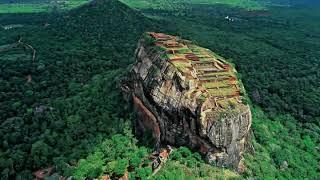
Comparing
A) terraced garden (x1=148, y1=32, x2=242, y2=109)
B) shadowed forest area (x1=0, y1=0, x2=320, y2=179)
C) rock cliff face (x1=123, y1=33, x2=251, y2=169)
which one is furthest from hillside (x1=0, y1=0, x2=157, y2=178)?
terraced garden (x1=148, y1=32, x2=242, y2=109)

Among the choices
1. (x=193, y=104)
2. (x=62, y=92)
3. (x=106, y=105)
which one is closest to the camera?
(x=193, y=104)

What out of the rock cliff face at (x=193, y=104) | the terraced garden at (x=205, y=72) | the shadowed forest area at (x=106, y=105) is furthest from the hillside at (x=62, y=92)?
the terraced garden at (x=205, y=72)

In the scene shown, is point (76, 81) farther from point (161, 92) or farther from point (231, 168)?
point (231, 168)

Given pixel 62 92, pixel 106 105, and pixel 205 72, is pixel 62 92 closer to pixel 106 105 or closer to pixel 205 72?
pixel 106 105

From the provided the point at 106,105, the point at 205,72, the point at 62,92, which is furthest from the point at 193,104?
the point at 62,92

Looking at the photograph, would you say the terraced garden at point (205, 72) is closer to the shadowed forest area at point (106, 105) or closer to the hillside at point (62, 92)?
the shadowed forest area at point (106, 105)

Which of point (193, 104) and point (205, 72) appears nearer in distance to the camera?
point (193, 104)

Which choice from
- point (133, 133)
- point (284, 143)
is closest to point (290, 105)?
point (284, 143)

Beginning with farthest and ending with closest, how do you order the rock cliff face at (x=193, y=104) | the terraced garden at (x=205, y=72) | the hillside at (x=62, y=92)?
the hillside at (x=62, y=92), the terraced garden at (x=205, y=72), the rock cliff face at (x=193, y=104)
